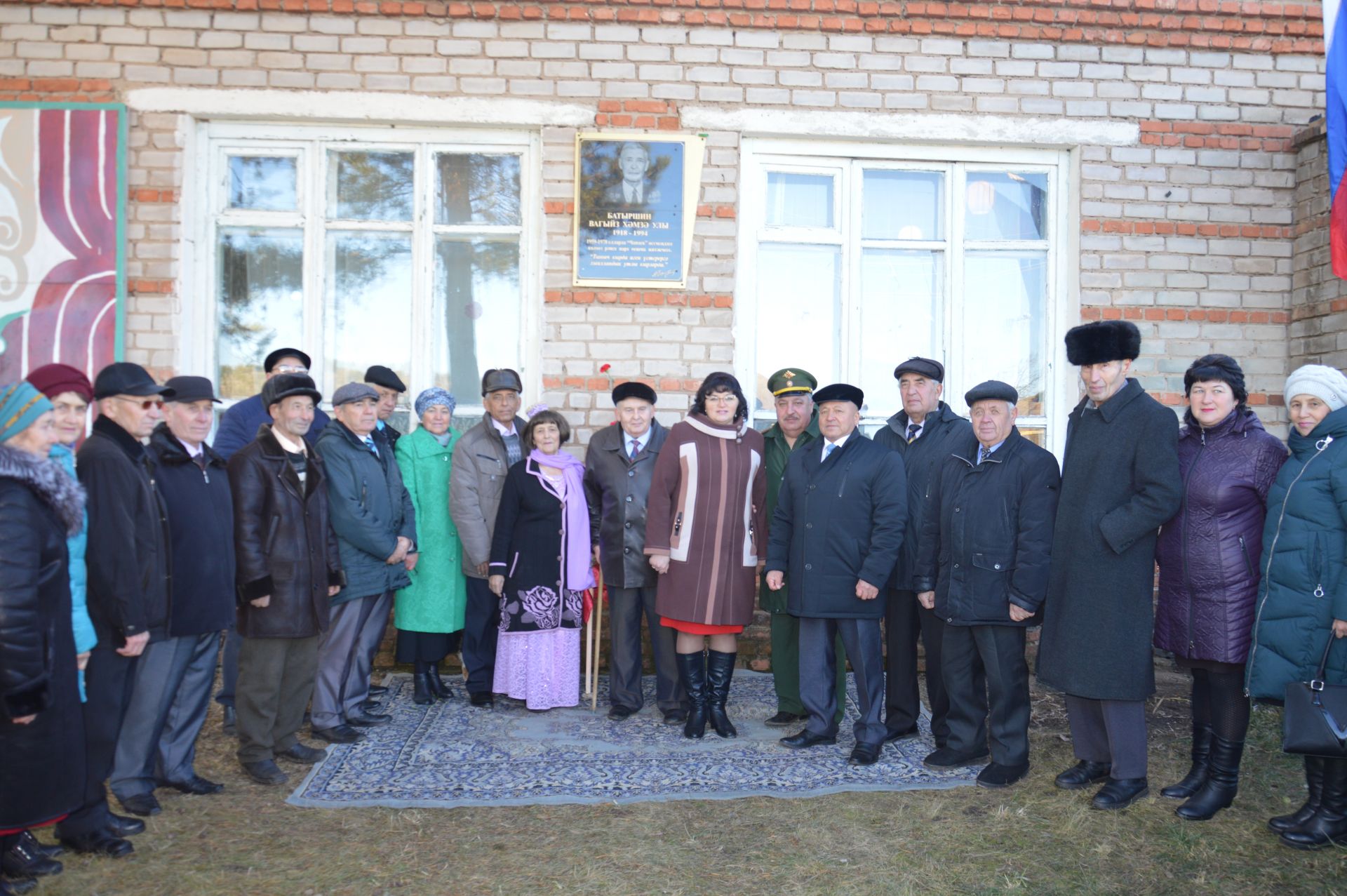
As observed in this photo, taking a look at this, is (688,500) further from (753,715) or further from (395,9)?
(395,9)

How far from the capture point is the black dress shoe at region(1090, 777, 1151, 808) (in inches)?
156

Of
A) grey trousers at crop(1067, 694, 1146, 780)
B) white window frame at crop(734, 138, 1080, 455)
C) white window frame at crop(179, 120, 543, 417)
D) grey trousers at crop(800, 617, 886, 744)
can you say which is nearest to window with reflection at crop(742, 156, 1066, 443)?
white window frame at crop(734, 138, 1080, 455)

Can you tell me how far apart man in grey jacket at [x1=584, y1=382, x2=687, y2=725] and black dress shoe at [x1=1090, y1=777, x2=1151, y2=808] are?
202cm

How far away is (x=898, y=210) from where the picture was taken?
21.3 ft

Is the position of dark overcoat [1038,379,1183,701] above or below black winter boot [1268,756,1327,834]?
above

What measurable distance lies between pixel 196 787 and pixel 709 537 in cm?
246

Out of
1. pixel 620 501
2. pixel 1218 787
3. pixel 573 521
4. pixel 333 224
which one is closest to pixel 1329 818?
pixel 1218 787

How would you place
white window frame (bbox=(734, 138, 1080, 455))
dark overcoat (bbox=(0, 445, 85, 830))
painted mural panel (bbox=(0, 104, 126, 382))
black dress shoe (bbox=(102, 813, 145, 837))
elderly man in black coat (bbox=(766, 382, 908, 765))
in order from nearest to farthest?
1. dark overcoat (bbox=(0, 445, 85, 830))
2. black dress shoe (bbox=(102, 813, 145, 837))
3. elderly man in black coat (bbox=(766, 382, 908, 765))
4. painted mural panel (bbox=(0, 104, 126, 382))
5. white window frame (bbox=(734, 138, 1080, 455))

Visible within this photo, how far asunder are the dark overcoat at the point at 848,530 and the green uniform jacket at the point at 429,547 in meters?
1.90

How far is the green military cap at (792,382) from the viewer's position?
5.21m

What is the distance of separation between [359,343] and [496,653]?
2266 mm

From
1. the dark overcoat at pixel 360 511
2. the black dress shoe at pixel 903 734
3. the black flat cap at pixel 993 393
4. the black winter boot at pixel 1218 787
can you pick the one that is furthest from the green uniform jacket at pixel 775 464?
the black winter boot at pixel 1218 787

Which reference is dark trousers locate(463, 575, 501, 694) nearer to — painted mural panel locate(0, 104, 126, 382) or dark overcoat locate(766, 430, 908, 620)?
dark overcoat locate(766, 430, 908, 620)

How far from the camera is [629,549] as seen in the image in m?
5.20
